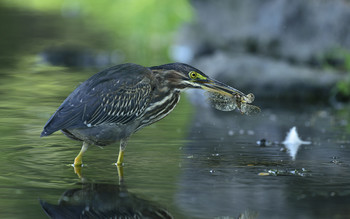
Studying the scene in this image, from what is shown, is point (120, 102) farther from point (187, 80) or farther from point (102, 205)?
point (102, 205)

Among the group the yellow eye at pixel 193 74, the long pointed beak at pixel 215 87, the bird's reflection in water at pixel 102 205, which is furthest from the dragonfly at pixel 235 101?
the bird's reflection in water at pixel 102 205

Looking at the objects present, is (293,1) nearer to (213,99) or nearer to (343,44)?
(343,44)

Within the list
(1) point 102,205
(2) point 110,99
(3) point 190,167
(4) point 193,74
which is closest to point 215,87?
(4) point 193,74

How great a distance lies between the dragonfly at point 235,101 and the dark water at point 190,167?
55 centimetres

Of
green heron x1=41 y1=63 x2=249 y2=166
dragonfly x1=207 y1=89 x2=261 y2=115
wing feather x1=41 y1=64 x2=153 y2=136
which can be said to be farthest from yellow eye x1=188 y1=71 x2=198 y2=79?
wing feather x1=41 y1=64 x2=153 y2=136

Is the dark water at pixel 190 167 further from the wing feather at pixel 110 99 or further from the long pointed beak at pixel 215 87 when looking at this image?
the long pointed beak at pixel 215 87

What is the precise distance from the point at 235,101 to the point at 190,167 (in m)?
1.05

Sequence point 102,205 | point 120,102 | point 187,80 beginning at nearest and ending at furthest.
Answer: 1. point 102,205
2. point 120,102
3. point 187,80

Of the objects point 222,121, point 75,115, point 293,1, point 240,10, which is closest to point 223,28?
point 240,10

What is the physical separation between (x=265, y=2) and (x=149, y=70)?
8.00 meters

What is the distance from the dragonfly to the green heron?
0.38 feet

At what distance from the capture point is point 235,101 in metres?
8.91

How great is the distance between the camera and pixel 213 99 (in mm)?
9125

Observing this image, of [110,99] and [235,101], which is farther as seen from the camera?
[235,101]
